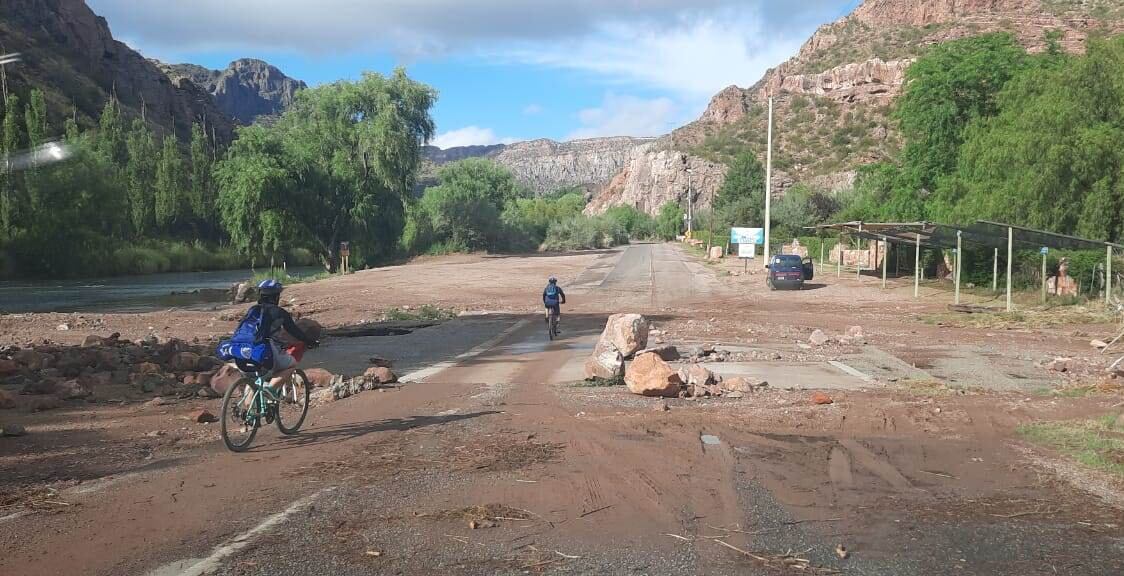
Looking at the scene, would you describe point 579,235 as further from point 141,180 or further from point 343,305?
point 343,305

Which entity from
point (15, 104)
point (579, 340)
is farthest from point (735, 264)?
point (15, 104)

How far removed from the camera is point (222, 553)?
524cm

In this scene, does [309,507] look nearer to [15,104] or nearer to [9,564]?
[9,564]

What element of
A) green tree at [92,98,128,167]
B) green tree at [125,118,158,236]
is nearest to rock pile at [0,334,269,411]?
green tree at [125,118,158,236]

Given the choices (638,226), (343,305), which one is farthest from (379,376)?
(638,226)

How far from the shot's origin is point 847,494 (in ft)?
22.1

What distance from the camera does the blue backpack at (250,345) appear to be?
26.9ft

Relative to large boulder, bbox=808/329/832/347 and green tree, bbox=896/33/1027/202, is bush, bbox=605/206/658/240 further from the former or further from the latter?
large boulder, bbox=808/329/832/347

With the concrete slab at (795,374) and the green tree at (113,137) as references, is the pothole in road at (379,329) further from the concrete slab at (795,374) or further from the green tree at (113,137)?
the green tree at (113,137)

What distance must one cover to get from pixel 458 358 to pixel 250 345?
8.63 meters

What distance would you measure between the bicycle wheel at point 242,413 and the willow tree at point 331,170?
52.4 meters

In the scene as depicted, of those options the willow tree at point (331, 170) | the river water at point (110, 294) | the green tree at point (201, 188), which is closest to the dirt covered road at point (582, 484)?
the river water at point (110, 294)

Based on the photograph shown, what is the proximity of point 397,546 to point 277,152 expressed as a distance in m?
60.6

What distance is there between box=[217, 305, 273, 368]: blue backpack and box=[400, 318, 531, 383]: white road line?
16.7ft
